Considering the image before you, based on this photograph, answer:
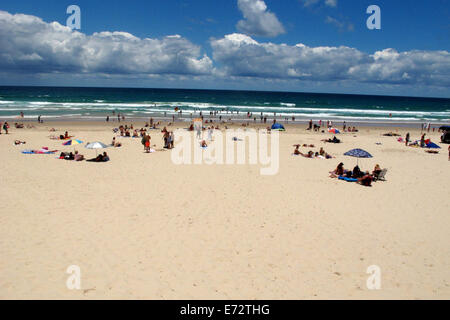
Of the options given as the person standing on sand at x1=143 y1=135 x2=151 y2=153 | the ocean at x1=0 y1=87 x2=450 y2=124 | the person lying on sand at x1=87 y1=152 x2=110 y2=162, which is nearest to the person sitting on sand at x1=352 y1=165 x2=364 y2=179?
the person standing on sand at x1=143 y1=135 x2=151 y2=153

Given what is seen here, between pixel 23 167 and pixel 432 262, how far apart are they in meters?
15.4

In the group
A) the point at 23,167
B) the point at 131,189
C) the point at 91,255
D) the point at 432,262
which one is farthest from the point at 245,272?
the point at 23,167

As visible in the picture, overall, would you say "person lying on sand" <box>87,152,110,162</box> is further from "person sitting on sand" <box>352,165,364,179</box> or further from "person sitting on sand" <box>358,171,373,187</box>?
"person sitting on sand" <box>358,171,373,187</box>

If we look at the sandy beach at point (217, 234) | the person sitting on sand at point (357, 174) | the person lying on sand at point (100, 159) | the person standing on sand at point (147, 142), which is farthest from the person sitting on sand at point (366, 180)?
the person lying on sand at point (100, 159)

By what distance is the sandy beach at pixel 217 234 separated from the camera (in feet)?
18.8

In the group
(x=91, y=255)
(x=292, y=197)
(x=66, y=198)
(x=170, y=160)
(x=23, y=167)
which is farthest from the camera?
(x=170, y=160)

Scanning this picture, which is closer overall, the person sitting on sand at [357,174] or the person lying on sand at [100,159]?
the person sitting on sand at [357,174]

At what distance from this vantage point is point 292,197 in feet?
35.6

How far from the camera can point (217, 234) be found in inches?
306

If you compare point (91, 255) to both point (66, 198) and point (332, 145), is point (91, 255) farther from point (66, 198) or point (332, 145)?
point (332, 145)

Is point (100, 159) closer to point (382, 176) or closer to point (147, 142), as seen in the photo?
point (147, 142)

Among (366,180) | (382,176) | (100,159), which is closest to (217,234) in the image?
(366,180)

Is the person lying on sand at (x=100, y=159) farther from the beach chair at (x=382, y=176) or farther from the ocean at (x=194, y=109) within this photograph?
the ocean at (x=194, y=109)

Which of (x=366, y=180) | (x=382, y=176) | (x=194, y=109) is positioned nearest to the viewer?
(x=366, y=180)
